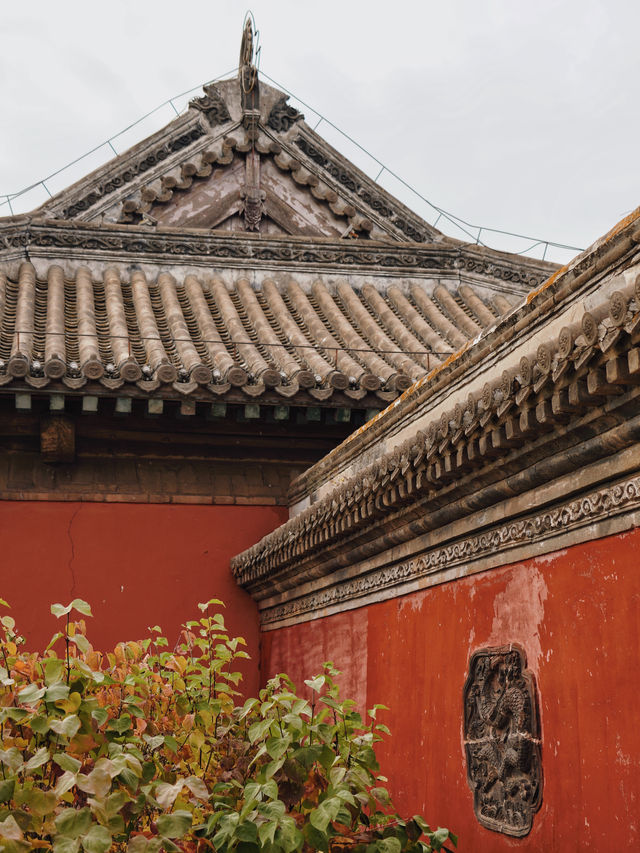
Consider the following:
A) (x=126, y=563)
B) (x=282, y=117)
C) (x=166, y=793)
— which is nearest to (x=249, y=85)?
(x=282, y=117)

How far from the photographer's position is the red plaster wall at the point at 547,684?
114 inches

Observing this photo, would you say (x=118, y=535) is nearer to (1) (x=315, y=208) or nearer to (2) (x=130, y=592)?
(2) (x=130, y=592)

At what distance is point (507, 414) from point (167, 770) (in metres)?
1.57

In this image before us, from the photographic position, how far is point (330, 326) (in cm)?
884

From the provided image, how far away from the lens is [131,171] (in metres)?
10.1

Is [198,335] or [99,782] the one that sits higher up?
[198,335]

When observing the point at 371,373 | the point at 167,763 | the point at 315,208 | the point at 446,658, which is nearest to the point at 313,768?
the point at 167,763

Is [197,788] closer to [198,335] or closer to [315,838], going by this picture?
[315,838]

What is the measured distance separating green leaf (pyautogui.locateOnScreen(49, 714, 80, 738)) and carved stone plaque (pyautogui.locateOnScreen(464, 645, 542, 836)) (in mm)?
1491

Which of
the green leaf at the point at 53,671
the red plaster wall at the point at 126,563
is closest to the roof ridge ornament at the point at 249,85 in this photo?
the red plaster wall at the point at 126,563

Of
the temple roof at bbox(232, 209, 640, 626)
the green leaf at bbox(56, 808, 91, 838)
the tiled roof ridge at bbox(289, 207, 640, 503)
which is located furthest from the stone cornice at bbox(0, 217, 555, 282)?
the green leaf at bbox(56, 808, 91, 838)

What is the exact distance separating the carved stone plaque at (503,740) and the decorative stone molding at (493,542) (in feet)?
1.30

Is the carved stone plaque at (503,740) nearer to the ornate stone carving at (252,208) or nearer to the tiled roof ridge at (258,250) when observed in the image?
the tiled roof ridge at (258,250)

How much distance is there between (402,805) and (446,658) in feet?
2.53
